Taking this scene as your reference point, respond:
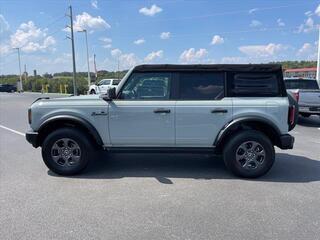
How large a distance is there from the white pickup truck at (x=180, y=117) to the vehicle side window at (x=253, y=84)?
16 mm

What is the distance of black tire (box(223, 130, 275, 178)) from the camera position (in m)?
5.23

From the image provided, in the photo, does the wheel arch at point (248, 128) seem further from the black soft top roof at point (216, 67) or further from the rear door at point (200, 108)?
the black soft top roof at point (216, 67)

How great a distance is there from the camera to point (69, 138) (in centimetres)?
540

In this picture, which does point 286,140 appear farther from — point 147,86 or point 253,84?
point 147,86

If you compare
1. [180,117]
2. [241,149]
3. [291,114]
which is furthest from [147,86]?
[291,114]

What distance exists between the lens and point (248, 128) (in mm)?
5402

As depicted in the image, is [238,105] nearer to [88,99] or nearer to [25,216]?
[88,99]

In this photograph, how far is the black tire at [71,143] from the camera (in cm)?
541

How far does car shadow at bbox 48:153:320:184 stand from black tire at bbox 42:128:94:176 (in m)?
0.18

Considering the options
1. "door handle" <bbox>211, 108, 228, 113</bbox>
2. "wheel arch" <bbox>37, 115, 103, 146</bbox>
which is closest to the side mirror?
"wheel arch" <bbox>37, 115, 103, 146</bbox>

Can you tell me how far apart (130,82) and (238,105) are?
183cm

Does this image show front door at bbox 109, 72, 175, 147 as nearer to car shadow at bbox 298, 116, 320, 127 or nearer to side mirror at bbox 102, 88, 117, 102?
side mirror at bbox 102, 88, 117, 102

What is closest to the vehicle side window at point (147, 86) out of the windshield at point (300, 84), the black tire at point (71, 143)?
the black tire at point (71, 143)

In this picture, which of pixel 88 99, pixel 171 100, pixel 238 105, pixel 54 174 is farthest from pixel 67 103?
pixel 238 105
